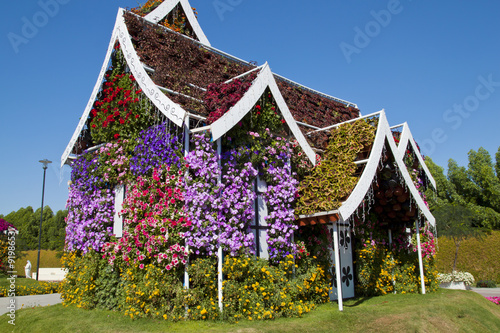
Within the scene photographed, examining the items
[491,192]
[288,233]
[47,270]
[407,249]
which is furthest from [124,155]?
[491,192]

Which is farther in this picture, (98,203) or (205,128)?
(98,203)

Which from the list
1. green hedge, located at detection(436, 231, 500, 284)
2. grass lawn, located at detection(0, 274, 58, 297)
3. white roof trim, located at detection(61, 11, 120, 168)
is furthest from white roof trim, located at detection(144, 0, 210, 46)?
green hedge, located at detection(436, 231, 500, 284)

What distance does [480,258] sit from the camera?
22.7m

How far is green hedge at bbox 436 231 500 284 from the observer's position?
22.1 m

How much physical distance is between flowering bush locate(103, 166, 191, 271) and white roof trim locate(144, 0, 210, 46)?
6.38 metres

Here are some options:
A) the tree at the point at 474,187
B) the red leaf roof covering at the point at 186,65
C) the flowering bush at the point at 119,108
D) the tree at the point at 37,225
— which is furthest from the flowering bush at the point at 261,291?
the tree at the point at 37,225

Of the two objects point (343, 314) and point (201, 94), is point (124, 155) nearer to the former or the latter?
point (201, 94)

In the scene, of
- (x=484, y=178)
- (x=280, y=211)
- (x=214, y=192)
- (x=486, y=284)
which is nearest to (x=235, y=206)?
(x=214, y=192)

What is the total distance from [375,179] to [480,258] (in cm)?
1610

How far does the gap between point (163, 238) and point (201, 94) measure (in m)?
3.99

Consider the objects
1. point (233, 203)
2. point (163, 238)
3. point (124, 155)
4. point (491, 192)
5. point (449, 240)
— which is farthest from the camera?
point (491, 192)

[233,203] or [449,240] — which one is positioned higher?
[233,203]

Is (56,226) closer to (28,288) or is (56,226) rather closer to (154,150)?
(28,288)

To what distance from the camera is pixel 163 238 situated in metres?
8.20
